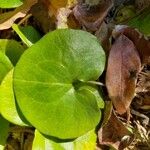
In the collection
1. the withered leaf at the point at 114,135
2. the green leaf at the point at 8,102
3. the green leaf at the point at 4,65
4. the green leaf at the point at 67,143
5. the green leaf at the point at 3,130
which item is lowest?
the withered leaf at the point at 114,135

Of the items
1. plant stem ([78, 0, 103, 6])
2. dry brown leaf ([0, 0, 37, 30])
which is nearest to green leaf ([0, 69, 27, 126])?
dry brown leaf ([0, 0, 37, 30])

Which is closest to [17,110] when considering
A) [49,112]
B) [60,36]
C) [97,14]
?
[49,112]

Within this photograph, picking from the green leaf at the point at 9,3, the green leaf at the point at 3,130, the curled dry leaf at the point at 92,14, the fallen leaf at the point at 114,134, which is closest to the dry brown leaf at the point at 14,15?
the green leaf at the point at 9,3

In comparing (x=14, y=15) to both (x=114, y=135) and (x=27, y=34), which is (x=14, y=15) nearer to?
(x=27, y=34)

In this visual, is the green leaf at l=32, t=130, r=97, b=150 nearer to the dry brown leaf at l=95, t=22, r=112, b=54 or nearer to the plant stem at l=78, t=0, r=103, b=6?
the dry brown leaf at l=95, t=22, r=112, b=54

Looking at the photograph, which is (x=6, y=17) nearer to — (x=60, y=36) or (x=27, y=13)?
(x=27, y=13)

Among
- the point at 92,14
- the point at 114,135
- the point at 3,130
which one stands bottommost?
the point at 114,135

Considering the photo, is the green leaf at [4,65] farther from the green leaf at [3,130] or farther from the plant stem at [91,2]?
the plant stem at [91,2]

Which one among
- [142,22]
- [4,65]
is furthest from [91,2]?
[4,65]
